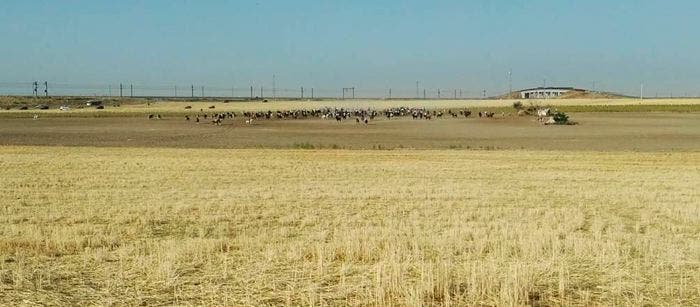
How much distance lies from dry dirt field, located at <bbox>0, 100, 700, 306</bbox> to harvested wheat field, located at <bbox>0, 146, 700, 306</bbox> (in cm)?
4

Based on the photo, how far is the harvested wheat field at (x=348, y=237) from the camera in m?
8.03

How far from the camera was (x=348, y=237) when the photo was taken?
38.1 feet

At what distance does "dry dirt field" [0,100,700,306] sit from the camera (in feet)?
26.5

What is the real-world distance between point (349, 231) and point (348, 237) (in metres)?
1.05

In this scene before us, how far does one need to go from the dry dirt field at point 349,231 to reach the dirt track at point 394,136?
13847 millimetres

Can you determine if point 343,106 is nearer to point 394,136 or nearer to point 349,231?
point 394,136

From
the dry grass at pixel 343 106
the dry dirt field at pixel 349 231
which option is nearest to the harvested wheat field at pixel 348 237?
the dry dirt field at pixel 349 231

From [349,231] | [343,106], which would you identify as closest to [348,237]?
[349,231]

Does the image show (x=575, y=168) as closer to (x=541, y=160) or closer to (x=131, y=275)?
(x=541, y=160)

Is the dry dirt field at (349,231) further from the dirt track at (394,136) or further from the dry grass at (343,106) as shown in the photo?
the dry grass at (343,106)

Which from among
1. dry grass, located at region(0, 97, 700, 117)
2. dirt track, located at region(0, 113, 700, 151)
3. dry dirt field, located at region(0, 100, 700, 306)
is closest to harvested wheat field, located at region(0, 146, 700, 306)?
dry dirt field, located at region(0, 100, 700, 306)

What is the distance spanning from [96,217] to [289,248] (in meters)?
5.74

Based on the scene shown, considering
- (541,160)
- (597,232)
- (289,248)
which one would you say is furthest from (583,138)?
(289,248)

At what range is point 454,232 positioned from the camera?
1262cm
